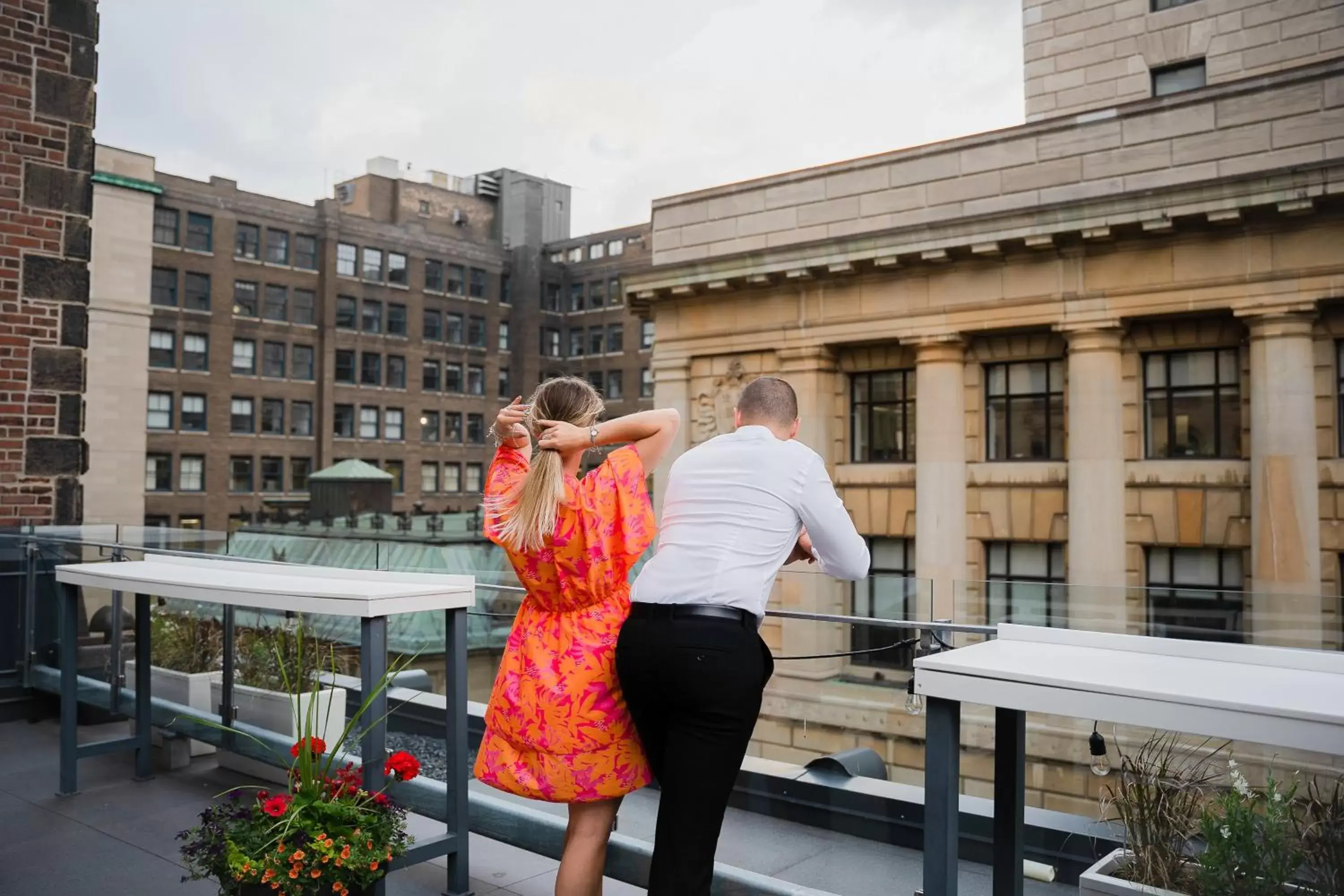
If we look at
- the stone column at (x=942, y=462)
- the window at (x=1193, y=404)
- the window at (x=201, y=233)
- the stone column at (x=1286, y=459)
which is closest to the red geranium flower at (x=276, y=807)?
the stone column at (x=1286, y=459)

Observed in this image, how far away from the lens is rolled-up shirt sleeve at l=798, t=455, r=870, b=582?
134 inches

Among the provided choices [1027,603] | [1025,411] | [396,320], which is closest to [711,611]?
[1027,603]

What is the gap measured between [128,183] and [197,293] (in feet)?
22.8

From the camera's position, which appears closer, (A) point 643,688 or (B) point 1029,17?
(A) point 643,688

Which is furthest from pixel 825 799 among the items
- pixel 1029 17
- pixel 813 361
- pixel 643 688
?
pixel 1029 17

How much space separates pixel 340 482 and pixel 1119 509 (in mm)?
44433

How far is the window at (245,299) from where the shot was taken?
60.2 m

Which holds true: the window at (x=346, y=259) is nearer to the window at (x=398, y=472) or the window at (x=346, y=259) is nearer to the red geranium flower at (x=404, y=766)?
the window at (x=398, y=472)

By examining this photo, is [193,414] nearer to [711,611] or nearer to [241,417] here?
[241,417]

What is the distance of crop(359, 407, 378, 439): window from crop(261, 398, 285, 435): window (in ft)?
16.0

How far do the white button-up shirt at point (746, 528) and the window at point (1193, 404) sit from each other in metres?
19.4

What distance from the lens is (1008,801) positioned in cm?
346

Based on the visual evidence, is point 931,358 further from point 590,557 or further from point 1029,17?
point 590,557

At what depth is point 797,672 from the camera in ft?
22.3
